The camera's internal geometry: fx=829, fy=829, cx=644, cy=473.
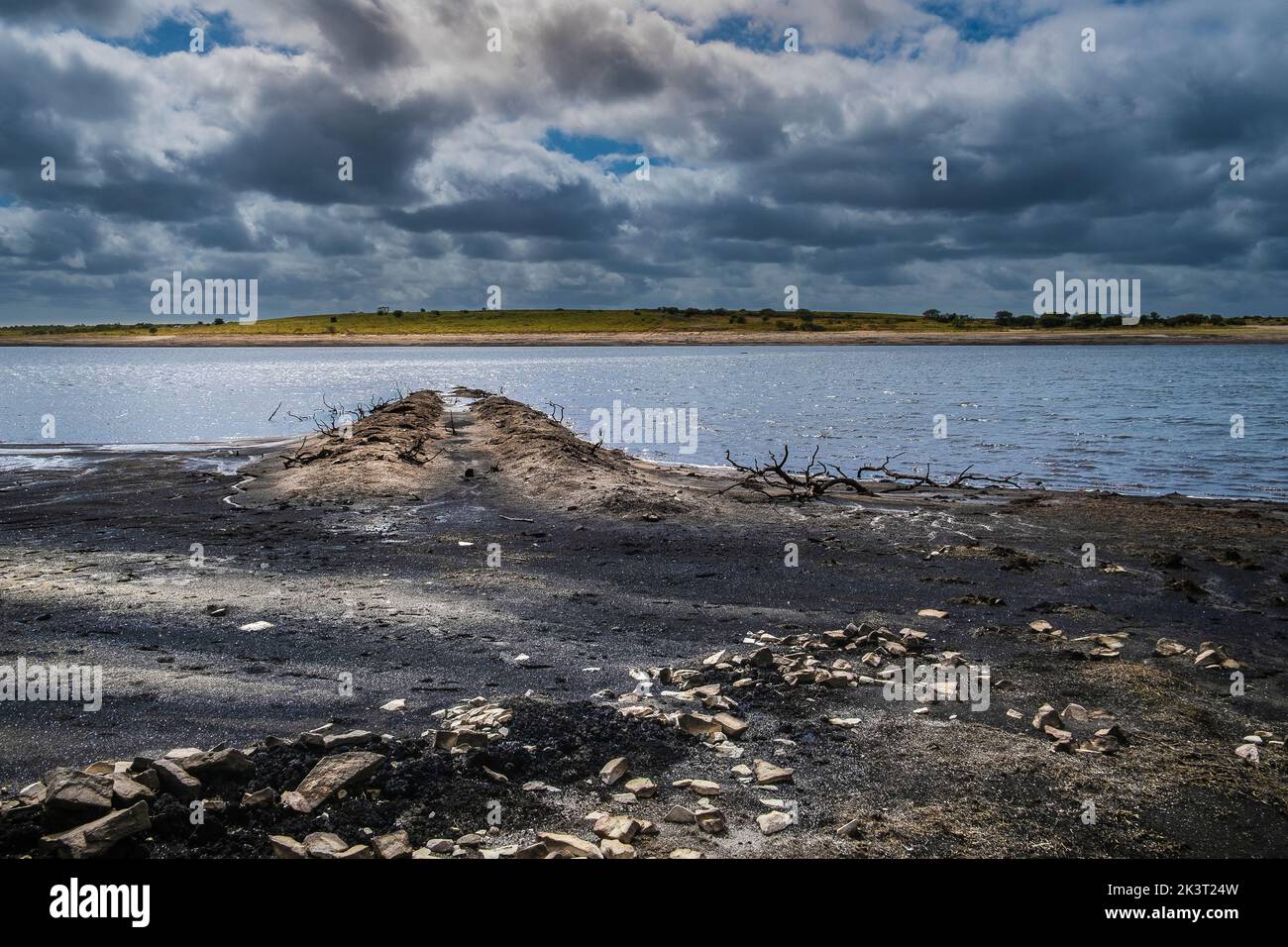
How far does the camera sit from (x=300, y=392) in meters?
56.9

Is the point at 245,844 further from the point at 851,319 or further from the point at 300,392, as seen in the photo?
the point at 851,319

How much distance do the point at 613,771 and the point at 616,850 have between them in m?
1.03

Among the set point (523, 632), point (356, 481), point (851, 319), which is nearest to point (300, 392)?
point (356, 481)

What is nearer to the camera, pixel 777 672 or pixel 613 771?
pixel 613 771

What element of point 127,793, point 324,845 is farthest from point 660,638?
point 127,793

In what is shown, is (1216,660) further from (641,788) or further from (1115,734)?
(641,788)

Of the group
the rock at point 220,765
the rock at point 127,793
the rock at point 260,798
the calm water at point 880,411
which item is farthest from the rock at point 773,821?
the calm water at point 880,411

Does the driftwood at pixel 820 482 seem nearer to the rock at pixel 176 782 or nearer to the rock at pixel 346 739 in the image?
the rock at pixel 346 739

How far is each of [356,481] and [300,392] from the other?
42.2 meters

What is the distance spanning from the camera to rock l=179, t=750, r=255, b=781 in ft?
18.1

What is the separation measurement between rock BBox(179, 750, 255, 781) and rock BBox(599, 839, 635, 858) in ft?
8.35

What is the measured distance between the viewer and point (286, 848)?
479 cm

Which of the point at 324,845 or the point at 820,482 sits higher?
the point at 820,482

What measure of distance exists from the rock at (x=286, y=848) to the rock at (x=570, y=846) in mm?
1373
